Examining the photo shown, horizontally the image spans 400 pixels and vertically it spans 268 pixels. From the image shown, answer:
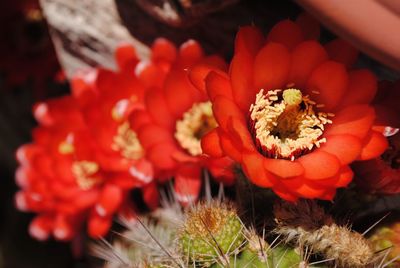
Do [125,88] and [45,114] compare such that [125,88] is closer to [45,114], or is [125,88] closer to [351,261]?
[45,114]

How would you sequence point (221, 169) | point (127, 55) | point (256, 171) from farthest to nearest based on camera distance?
point (127, 55) → point (221, 169) → point (256, 171)

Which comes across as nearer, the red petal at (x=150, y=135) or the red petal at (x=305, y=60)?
the red petal at (x=305, y=60)

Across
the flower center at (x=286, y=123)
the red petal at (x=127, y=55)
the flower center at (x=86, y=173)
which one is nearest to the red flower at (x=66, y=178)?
the flower center at (x=86, y=173)

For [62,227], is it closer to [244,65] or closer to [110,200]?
[110,200]

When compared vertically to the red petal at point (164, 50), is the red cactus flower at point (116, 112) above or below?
below

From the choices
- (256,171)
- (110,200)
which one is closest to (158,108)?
(110,200)

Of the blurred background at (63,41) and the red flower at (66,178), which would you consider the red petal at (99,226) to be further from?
the blurred background at (63,41)

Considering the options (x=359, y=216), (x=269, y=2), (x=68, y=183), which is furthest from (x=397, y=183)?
(x=68, y=183)
